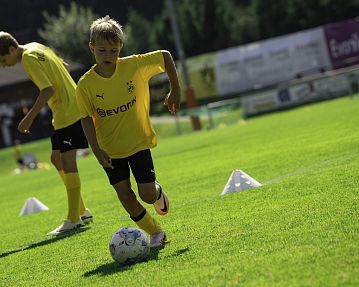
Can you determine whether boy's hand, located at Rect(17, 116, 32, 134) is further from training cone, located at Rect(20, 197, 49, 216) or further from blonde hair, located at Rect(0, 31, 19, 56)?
training cone, located at Rect(20, 197, 49, 216)

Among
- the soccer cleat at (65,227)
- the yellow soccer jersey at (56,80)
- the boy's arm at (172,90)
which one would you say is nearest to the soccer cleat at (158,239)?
the boy's arm at (172,90)

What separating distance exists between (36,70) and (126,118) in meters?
2.14

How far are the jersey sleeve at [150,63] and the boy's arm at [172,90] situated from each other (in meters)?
0.04

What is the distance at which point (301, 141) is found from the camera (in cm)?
1523

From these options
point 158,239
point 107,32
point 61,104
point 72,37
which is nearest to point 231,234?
point 158,239

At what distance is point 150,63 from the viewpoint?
6766 mm

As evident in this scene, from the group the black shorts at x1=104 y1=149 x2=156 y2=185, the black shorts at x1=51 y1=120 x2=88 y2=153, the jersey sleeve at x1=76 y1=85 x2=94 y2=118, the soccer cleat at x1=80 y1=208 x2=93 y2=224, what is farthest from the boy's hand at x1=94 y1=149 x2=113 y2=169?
the soccer cleat at x1=80 y1=208 x2=93 y2=224

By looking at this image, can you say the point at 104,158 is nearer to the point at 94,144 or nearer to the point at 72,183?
the point at 94,144

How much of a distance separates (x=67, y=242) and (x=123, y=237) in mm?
1890

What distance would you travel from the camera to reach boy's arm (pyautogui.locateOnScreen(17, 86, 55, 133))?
309 inches

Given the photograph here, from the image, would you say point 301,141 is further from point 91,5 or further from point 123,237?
point 91,5

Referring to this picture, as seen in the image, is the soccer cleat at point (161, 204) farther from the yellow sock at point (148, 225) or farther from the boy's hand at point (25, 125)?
the boy's hand at point (25, 125)

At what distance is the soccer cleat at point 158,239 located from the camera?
6.67m

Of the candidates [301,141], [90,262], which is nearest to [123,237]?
[90,262]
